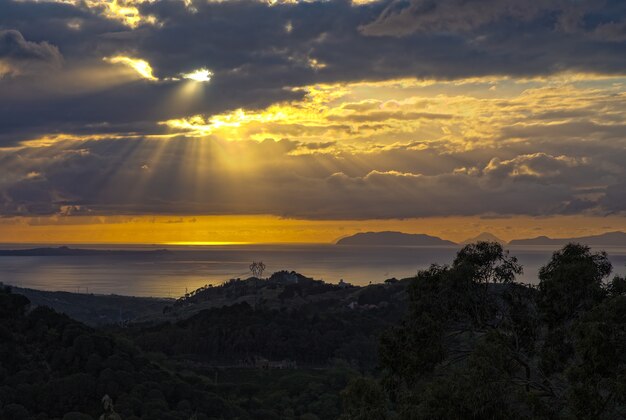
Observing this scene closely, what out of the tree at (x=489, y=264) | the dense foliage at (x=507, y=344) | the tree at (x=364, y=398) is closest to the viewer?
the dense foliage at (x=507, y=344)

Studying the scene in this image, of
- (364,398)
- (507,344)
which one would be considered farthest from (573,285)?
(364,398)

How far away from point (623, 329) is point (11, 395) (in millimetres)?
71948

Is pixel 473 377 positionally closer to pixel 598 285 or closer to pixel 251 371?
pixel 598 285

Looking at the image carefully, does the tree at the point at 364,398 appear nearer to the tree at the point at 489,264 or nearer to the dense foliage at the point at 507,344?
the dense foliage at the point at 507,344

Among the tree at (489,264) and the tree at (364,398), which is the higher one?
the tree at (489,264)

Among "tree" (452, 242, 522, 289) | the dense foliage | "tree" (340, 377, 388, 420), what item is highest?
"tree" (452, 242, 522, 289)

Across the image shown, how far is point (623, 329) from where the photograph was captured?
59.2ft

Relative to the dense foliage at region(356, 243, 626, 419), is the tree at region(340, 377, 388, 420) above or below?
below

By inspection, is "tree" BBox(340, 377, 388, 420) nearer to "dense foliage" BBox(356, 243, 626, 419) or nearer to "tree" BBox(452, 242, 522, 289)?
"dense foliage" BBox(356, 243, 626, 419)

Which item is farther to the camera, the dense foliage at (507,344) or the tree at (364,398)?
the tree at (364,398)

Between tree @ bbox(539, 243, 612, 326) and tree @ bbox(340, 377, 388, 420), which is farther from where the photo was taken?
tree @ bbox(340, 377, 388, 420)

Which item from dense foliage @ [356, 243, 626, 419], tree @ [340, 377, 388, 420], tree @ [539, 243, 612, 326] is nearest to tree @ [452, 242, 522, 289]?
dense foliage @ [356, 243, 626, 419]

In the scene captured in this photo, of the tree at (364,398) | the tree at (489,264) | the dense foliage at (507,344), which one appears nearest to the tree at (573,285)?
the dense foliage at (507,344)

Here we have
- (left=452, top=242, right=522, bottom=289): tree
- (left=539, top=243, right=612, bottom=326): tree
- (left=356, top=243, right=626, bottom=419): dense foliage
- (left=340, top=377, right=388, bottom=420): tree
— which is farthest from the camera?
(left=452, top=242, right=522, bottom=289): tree
